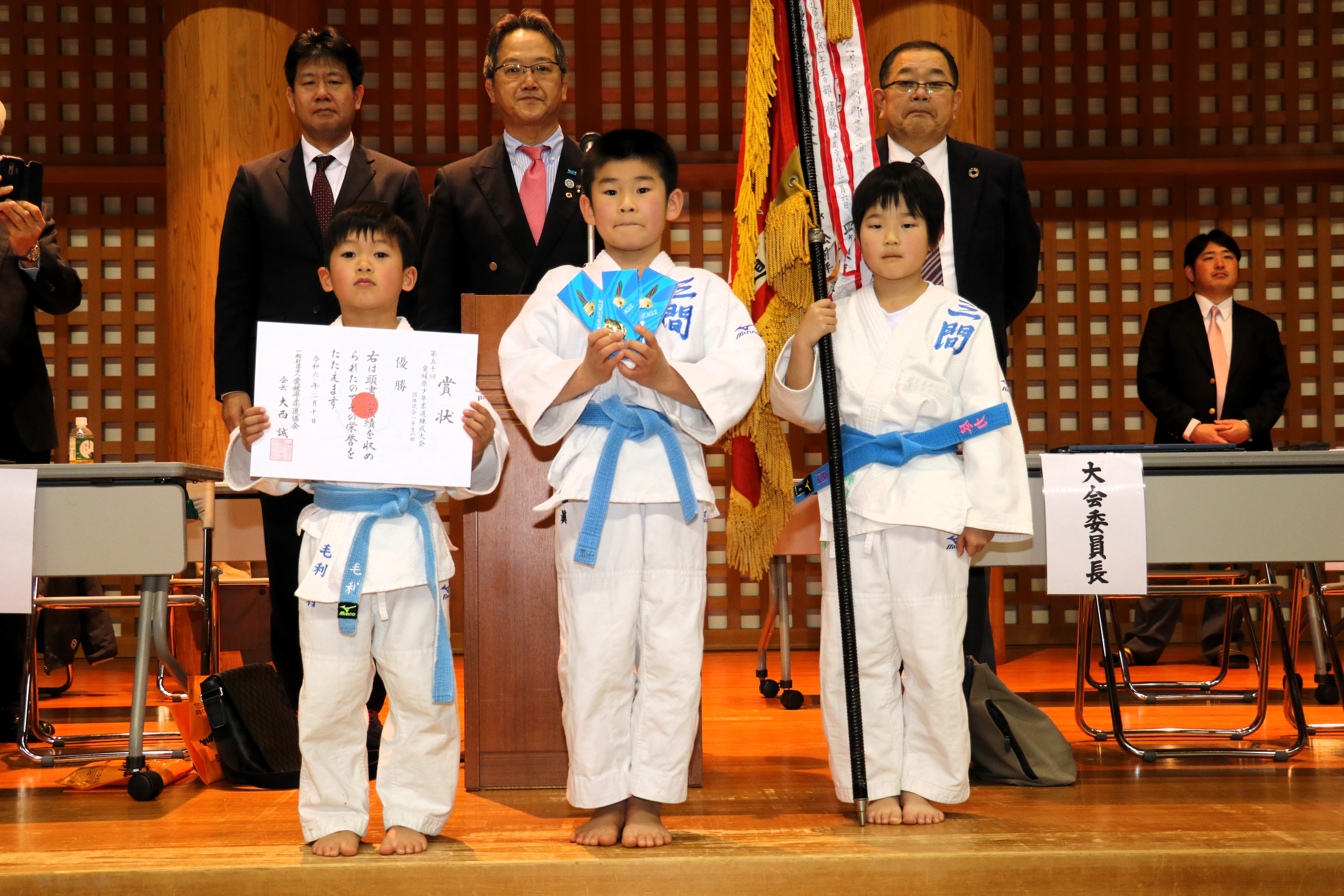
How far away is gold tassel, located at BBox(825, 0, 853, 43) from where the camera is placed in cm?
288

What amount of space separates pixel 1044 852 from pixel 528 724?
4.36 ft

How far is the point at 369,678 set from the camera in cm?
247

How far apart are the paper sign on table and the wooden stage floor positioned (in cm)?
80

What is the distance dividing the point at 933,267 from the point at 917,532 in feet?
3.23

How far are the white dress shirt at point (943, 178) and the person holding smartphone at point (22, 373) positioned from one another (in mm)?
2727

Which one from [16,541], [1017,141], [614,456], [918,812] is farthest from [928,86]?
[1017,141]

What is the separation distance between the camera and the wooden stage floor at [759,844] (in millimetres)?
2295

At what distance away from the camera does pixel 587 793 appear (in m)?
2.47

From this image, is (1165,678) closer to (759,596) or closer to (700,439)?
(759,596)

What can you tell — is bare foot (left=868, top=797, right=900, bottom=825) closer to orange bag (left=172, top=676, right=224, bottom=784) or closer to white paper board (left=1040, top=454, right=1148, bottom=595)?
white paper board (left=1040, top=454, right=1148, bottom=595)

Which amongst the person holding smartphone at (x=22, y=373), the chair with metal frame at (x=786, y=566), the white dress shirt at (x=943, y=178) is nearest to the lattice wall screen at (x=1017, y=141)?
the chair with metal frame at (x=786, y=566)

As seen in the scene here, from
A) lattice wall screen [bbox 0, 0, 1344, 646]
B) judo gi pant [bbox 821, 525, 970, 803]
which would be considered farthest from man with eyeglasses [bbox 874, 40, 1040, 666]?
lattice wall screen [bbox 0, 0, 1344, 646]

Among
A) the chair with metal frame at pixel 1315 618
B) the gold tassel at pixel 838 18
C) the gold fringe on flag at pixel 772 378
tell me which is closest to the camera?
the gold fringe on flag at pixel 772 378

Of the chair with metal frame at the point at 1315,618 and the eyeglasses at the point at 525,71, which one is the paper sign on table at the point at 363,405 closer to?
the eyeglasses at the point at 525,71
